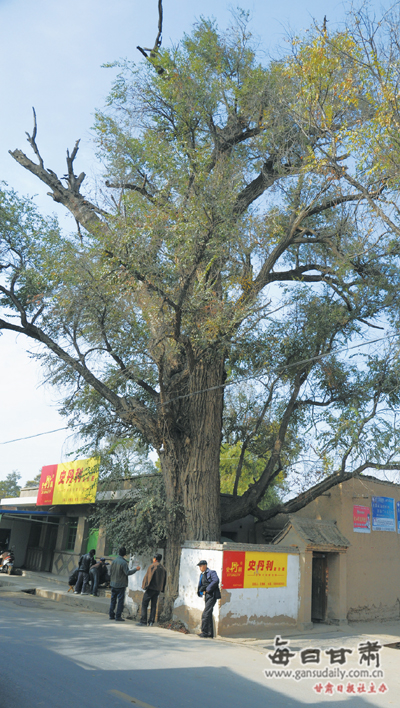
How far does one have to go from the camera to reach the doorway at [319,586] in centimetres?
1372

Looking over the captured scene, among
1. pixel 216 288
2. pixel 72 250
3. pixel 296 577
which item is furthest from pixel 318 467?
pixel 72 250

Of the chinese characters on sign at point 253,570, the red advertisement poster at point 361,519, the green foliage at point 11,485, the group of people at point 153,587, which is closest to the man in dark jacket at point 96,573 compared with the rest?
the group of people at point 153,587

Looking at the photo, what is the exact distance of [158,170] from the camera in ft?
43.6

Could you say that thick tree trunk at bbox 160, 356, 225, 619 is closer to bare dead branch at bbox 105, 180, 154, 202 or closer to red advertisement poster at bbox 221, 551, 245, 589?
red advertisement poster at bbox 221, 551, 245, 589

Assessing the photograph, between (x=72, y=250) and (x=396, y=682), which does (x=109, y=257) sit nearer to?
→ (x=72, y=250)

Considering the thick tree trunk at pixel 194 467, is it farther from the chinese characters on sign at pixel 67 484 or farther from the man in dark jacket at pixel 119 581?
the chinese characters on sign at pixel 67 484

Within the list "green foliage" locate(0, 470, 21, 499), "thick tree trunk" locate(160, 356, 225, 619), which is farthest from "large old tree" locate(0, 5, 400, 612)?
"green foliage" locate(0, 470, 21, 499)

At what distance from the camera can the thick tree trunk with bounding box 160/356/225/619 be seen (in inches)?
474

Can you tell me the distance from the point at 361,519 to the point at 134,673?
1025cm

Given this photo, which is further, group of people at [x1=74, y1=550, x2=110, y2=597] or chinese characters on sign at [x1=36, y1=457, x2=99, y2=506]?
chinese characters on sign at [x1=36, y1=457, x2=99, y2=506]

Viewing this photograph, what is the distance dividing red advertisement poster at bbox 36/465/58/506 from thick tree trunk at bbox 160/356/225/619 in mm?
10373

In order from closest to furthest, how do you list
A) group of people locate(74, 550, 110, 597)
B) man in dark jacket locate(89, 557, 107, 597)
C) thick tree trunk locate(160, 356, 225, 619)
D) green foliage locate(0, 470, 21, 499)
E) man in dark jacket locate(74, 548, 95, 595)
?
thick tree trunk locate(160, 356, 225, 619) → man in dark jacket locate(89, 557, 107, 597) → group of people locate(74, 550, 110, 597) → man in dark jacket locate(74, 548, 95, 595) → green foliage locate(0, 470, 21, 499)

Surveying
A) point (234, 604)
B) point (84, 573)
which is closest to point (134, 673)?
point (234, 604)

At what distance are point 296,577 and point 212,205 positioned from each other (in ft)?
28.3
